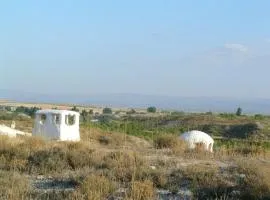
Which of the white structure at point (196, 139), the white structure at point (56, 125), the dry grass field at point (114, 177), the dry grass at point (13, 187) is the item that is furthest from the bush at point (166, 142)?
the dry grass at point (13, 187)

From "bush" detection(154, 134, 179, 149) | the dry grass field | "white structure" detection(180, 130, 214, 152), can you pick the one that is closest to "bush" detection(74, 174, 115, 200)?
the dry grass field

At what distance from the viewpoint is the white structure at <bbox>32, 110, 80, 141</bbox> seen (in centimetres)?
3631

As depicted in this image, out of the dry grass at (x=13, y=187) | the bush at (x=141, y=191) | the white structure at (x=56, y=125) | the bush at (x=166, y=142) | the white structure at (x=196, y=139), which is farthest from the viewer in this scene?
the white structure at (x=56, y=125)

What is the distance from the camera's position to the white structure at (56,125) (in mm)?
36312

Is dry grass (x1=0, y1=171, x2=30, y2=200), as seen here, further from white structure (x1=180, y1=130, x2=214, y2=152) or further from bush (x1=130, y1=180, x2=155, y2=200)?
white structure (x1=180, y1=130, x2=214, y2=152)

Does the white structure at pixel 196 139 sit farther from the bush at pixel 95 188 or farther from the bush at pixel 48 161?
the bush at pixel 95 188

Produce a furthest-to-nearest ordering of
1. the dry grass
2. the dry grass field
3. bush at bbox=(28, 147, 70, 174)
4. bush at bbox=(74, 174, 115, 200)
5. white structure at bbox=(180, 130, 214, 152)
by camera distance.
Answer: white structure at bbox=(180, 130, 214, 152)
bush at bbox=(28, 147, 70, 174)
the dry grass field
bush at bbox=(74, 174, 115, 200)
the dry grass

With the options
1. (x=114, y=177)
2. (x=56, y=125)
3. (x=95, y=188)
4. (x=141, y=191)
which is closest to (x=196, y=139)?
(x=56, y=125)

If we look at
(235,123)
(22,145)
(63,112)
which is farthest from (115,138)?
(235,123)

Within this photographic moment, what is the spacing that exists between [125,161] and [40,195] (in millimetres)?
5880

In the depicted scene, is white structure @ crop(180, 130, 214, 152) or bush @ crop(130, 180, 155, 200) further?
white structure @ crop(180, 130, 214, 152)

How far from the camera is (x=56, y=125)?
36.5 m

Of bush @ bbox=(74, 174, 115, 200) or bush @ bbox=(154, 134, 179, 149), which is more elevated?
bush @ bbox=(74, 174, 115, 200)

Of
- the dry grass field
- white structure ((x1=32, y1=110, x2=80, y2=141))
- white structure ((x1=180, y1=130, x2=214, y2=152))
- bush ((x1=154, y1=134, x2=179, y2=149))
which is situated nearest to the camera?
the dry grass field
